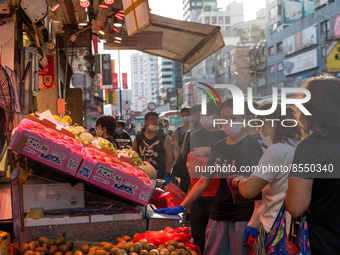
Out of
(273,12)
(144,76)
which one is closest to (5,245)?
(273,12)

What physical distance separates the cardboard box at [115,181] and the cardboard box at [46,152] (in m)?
0.09

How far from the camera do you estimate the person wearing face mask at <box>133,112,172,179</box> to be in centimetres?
831

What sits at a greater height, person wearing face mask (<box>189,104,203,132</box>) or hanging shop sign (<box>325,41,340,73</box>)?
hanging shop sign (<box>325,41,340,73</box>)

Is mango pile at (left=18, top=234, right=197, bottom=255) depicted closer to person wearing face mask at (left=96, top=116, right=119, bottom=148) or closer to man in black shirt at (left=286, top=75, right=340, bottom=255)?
man in black shirt at (left=286, top=75, right=340, bottom=255)

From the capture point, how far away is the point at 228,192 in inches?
167

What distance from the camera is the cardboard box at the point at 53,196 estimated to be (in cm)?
395

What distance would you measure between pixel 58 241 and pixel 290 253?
199cm

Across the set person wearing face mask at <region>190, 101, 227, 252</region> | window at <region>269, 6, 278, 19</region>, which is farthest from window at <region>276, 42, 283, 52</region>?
person wearing face mask at <region>190, 101, 227, 252</region>

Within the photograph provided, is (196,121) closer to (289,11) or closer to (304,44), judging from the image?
(304,44)

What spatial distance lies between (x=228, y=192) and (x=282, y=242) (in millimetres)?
1558

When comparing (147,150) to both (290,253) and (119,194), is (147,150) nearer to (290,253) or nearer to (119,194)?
(119,194)

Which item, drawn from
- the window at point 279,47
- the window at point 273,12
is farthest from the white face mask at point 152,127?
the window at point 273,12

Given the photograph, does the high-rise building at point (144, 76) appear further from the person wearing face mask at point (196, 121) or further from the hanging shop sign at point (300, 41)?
the person wearing face mask at point (196, 121)

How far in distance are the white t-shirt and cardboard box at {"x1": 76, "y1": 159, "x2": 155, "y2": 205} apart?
983mm
